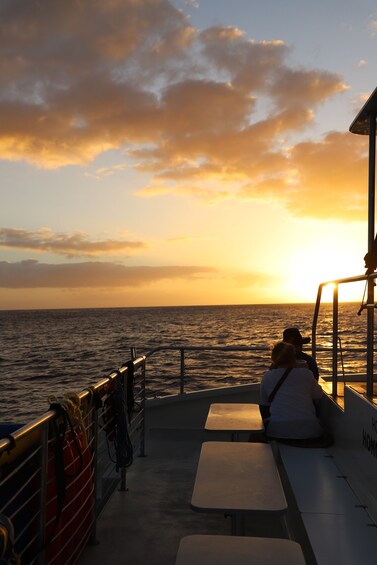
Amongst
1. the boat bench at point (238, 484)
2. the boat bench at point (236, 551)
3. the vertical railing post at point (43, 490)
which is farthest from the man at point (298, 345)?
the boat bench at point (236, 551)

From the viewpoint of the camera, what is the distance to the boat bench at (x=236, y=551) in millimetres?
1925

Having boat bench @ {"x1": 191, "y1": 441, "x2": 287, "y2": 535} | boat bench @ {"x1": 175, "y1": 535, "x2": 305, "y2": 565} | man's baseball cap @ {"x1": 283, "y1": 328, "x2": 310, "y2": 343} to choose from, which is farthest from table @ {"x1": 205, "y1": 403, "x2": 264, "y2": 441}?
boat bench @ {"x1": 175, "y1": 535, "x2": 305, "y2": 565}

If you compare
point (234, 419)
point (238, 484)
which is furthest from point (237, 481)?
point (234, 419)

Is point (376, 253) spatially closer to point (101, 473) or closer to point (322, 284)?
point (322, 284)

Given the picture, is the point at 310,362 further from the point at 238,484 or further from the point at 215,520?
the point at 238,484

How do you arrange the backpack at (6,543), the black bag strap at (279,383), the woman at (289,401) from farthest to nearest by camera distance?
the black bag strap at (279,383) < the woman at (289,401) < the backpack at (6,543)

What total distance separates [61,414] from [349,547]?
1624mm

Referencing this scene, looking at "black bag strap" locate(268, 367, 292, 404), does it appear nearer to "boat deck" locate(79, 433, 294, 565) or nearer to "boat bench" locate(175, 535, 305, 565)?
"boat deck" locate(79, 433, 294, 565)

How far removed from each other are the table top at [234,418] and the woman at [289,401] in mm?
152

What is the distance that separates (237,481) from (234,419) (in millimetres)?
1496

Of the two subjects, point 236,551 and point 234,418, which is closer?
point 236,551

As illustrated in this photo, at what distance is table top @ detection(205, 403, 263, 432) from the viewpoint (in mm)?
3916

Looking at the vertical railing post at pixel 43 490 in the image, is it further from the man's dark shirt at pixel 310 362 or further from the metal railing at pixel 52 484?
the man's dark shirt at pixel 310 362

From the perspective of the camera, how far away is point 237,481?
273 cm
